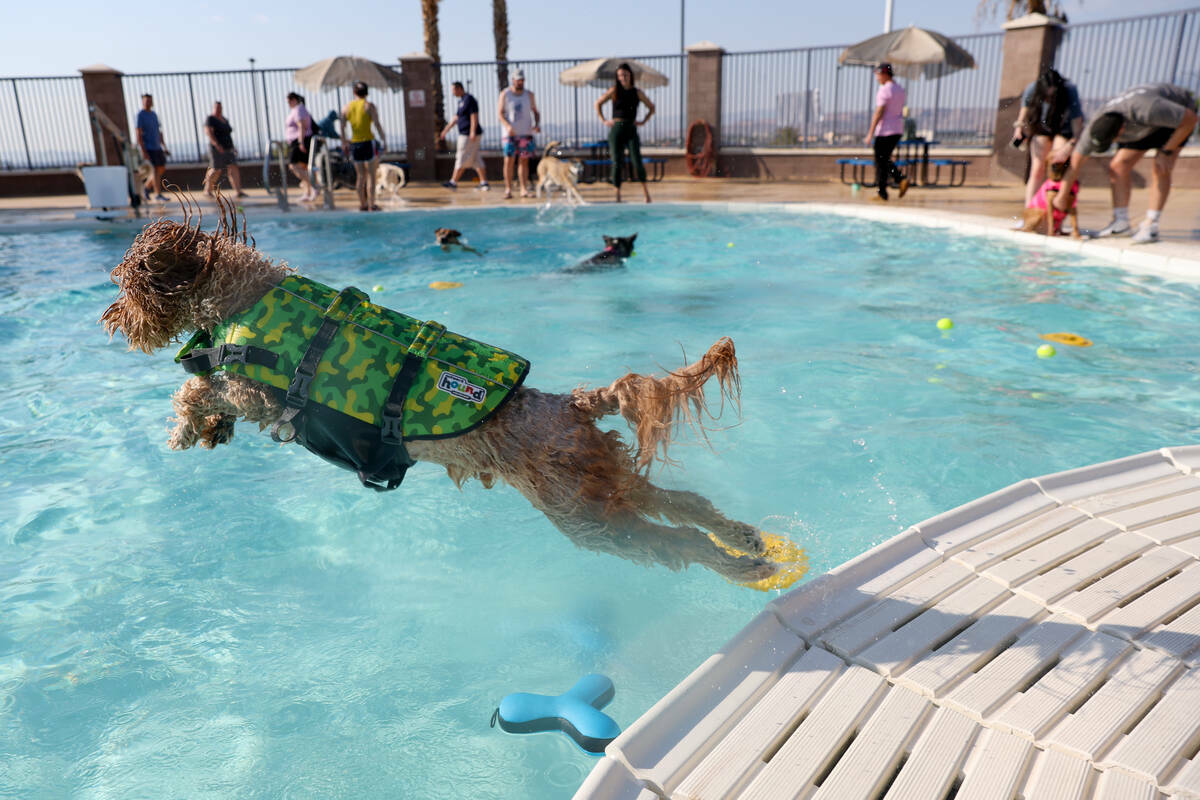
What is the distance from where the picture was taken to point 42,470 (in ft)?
18.7

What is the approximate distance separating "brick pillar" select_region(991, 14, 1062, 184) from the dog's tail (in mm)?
19181

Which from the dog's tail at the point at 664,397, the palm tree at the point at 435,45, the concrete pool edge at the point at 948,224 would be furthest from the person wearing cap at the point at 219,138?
the dog's tail at the point at 664,397

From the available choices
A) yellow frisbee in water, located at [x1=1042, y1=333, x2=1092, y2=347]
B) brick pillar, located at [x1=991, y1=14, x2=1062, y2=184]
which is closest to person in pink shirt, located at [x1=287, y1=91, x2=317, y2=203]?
yellow frisbee in water, located at [x1=1042, y1=333, x2=1092, y2=347]

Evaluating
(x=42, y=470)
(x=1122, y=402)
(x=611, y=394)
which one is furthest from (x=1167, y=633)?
(x=42, y=470)

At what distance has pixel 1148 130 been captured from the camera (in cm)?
965

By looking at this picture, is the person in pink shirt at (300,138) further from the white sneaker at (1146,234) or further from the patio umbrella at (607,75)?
the white sneaker at (1146,234)

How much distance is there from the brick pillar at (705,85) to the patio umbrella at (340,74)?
837 cm

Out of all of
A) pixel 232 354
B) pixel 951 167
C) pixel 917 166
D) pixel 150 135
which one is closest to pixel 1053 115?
pixel 951 167

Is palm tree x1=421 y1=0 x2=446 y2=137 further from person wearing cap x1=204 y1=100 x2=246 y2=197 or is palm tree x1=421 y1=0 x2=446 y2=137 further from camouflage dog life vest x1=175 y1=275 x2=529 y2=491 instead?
camouflage dog life vest x1=175 y1=275 x2=529 y2=491

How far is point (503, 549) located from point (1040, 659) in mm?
2912

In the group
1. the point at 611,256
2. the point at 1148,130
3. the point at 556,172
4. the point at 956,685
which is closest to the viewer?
the point at 956,685

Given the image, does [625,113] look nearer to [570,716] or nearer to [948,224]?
[948,224]

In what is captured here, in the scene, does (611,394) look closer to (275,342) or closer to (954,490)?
(275,342)

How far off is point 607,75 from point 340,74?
23.8ft
